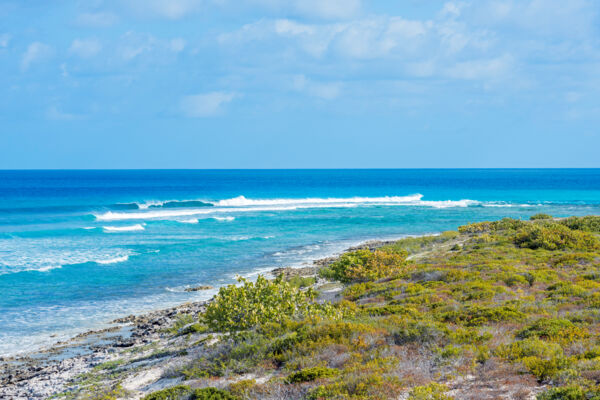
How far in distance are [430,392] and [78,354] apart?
1170 cm

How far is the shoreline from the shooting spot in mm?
12422

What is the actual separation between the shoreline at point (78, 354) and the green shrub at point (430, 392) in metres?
8.70

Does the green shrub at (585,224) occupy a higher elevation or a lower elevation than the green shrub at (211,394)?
higher

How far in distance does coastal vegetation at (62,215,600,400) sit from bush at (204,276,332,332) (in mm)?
32

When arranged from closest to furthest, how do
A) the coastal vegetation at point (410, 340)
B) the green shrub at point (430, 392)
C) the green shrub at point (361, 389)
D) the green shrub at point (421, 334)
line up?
the green shrub at point (430, 392), the green shrub at point (361, 389), the coastal vegetation at point (410, 340), the green shrub at point (421, 334)

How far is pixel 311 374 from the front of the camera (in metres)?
8.83

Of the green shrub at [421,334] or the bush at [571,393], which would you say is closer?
the bush at [571,393]

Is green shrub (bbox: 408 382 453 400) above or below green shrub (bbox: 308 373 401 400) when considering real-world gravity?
above

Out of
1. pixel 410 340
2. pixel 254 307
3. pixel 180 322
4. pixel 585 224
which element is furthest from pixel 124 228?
pixel 410 340

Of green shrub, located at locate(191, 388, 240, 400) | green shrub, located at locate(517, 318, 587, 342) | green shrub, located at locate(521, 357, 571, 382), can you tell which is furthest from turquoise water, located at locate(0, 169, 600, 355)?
green shrub, located at locate(521, 357, 571, 382)

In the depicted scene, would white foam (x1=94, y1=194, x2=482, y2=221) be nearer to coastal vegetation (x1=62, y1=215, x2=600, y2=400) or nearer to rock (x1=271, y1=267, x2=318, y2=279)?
rock (x1=271, y1=267, x2=318, y2=279)

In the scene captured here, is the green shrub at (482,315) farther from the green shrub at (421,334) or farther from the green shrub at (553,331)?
the green shrub at (421,334)

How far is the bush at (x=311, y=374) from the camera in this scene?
8.75 m

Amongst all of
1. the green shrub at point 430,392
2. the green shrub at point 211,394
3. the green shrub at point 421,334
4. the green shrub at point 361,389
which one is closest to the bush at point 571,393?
the green shrub at point 430,392
